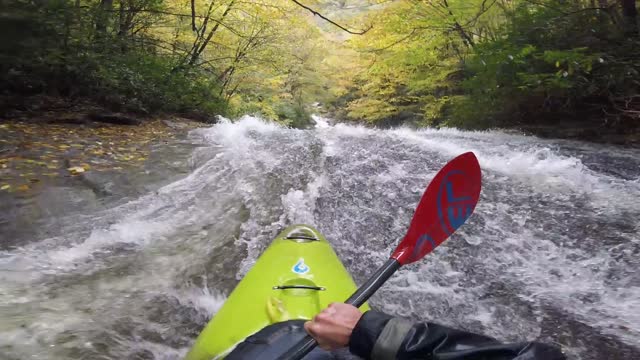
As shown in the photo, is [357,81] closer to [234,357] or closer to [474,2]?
[474,2]

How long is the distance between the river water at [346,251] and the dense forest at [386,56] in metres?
1.07

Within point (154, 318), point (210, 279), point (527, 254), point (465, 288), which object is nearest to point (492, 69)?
point (527, 254)

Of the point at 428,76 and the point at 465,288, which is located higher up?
the point at 428,76

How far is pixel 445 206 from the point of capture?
1.98 m

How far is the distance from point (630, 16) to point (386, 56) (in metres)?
5.79

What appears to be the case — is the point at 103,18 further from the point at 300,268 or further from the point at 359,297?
the point at 359,297

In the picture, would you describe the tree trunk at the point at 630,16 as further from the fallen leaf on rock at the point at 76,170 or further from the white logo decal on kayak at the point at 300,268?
the fallen leaf on rock at the point at 76,170

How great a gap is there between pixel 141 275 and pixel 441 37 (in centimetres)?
811

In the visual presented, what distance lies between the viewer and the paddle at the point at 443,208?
189 cm

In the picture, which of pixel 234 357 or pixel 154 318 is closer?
pixel 234 357

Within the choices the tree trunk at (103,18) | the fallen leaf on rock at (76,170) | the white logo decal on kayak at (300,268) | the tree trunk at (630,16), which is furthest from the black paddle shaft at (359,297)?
the tree trunk at (103,18)

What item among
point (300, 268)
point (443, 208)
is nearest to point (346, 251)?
point (300, 268)

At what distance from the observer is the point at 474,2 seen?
7.76 metres

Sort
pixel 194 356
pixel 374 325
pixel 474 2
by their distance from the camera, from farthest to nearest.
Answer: pixel 474 2 < pixel 194 356 < pixel 374 325
